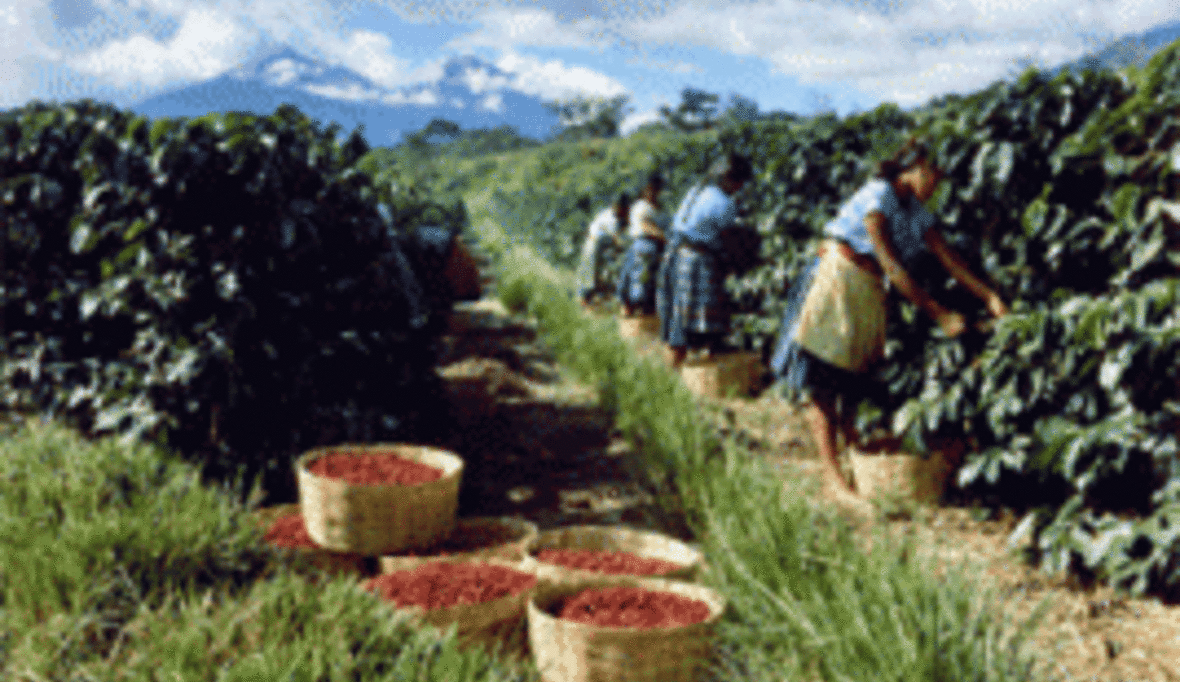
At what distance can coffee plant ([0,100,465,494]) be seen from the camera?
4098 millimetres

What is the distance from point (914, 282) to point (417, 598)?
2.44 metres

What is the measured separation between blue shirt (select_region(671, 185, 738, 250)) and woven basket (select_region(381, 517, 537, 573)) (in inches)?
120

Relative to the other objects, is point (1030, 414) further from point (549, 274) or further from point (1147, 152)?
point (549, 274)

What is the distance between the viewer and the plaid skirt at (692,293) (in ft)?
21.2

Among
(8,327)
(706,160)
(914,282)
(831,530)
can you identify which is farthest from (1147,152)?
(706,160)

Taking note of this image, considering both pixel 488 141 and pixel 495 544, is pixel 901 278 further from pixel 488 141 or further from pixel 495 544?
pixel 488 141

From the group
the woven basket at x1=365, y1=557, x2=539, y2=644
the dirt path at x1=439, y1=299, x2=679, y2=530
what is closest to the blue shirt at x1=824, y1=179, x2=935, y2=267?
the dirt path at x1=439, y1=299, x2=679, y2=530

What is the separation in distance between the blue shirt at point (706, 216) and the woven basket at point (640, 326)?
274 centimetres

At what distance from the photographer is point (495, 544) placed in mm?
3641

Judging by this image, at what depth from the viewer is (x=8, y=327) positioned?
17.4 ft

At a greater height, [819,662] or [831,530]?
[831,530]

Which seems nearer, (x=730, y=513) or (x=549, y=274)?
(x=730, y=513)

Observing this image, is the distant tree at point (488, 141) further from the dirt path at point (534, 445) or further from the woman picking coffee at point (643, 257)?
the dirt path at point (534, 445)

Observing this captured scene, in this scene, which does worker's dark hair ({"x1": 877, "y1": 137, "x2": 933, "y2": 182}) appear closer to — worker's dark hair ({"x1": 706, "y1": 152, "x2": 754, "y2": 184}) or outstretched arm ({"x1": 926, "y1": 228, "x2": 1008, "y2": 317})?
outstretched arm ({"x1": 926, "y1": 228, "x2": 1008, "y2": 317})
